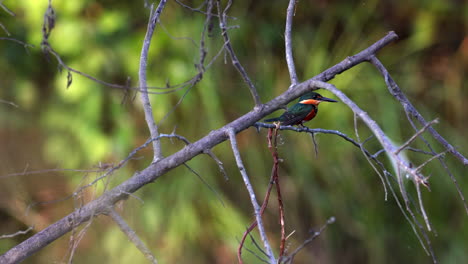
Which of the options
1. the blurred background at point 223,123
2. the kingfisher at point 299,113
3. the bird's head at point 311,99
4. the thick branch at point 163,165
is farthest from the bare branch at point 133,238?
the blurred background at point 223,123

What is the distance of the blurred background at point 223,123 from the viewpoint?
3783mm

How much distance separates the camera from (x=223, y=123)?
3863 millimetres

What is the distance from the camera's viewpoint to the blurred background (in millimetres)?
3783

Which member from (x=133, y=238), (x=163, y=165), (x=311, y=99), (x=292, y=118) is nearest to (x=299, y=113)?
(x=292, y=118)

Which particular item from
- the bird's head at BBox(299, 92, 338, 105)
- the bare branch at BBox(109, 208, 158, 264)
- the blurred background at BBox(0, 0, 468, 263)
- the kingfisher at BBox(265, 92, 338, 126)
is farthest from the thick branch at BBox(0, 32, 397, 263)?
the blurred background at BBox(0, 0, 468, 263)

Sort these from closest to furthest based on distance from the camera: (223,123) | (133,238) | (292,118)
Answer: (133,238), (292,118), (223,123)

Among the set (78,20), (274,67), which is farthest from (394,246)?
(78,20)

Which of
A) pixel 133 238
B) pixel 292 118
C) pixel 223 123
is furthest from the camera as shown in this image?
pixel 223 123

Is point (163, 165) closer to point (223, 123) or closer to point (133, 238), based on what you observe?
point (133, 238)

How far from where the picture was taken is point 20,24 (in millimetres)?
3754

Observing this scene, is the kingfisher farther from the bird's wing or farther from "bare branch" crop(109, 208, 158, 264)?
"bare branch" crop(109, 208, 158, 264)

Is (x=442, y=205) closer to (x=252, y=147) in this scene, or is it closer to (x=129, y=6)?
(x=252, y=147)

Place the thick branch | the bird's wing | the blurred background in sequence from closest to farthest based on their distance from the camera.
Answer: the thick branch → the bird's wing → the blurred background

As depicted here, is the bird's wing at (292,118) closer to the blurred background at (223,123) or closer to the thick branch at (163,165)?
the thick branch at (163,165)
